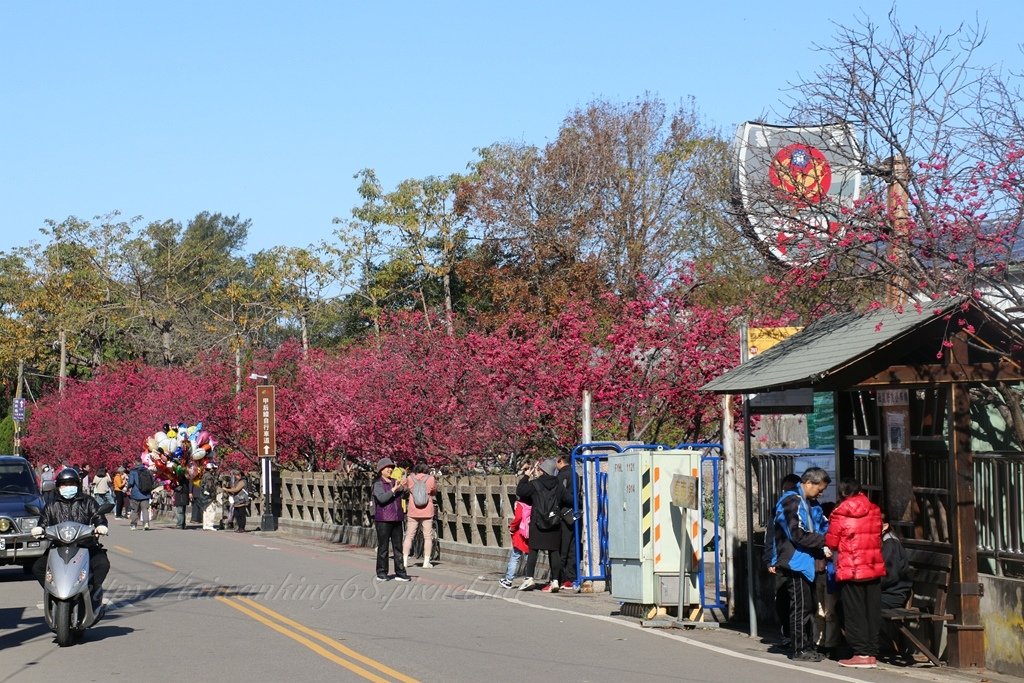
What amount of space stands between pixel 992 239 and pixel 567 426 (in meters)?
13.7

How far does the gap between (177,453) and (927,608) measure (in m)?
26.2

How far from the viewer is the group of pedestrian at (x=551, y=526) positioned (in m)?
Result: 19.5

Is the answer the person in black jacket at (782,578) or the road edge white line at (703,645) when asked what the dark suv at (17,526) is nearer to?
the road edge white line at (703,645)

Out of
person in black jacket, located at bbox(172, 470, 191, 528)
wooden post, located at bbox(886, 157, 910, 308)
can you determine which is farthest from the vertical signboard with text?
wooden post, located at bbox(886, 157, 910, 308)

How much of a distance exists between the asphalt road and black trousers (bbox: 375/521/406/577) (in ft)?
0.94

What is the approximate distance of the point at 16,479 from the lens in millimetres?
23469

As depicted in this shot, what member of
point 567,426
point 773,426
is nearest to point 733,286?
point 773,426

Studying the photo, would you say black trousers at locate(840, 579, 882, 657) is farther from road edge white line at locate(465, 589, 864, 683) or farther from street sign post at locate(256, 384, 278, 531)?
street sign post at locate(256, 384, 278, 531)

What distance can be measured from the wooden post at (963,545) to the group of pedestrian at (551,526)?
778 centimetres

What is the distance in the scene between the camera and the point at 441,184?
188ft

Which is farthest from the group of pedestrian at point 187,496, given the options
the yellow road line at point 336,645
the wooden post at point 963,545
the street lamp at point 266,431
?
the wooden post at point 963,545

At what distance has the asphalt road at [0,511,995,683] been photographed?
1171cm

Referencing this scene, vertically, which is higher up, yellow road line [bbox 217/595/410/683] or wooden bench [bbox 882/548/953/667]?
wooden bench [bbox 882/548/953/667]

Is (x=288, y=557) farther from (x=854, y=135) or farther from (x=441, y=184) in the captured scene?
(x=441, y=184)
